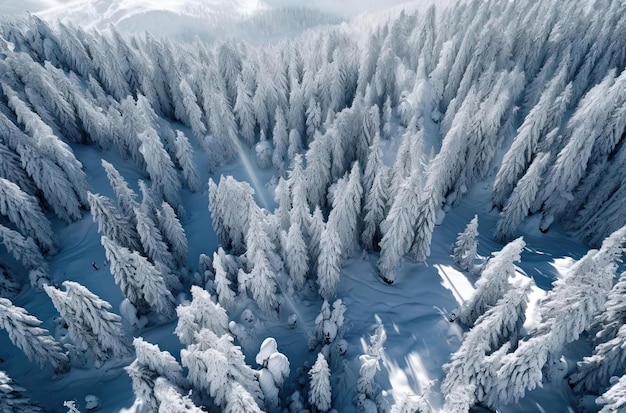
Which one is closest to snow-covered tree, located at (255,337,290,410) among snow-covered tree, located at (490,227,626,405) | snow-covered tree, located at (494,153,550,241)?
snow-covered tree, located at (490,227,626,405)

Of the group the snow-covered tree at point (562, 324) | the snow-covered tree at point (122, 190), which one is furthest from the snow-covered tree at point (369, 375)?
the snow-covered tree at point (122, 190)

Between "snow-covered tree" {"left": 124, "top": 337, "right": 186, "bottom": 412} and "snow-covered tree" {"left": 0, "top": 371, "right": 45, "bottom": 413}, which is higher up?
"snow-covered tree" {"left": 124, "top": 337, "right": 186, "bottom": 412}

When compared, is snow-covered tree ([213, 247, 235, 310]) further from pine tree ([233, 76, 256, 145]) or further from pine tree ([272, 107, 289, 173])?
pine tree ([233, 76, 256, 145])

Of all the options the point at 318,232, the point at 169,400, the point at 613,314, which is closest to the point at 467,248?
the point at 613,314

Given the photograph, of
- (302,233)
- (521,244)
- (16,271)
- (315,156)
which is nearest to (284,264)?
(302,233)

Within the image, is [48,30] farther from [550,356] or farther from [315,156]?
[550,356]

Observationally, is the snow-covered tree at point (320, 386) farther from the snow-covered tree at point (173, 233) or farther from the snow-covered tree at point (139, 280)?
the snow-covered tree at point (173, 233)

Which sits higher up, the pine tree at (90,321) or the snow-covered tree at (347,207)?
the snow-covered tree at (347,207)
